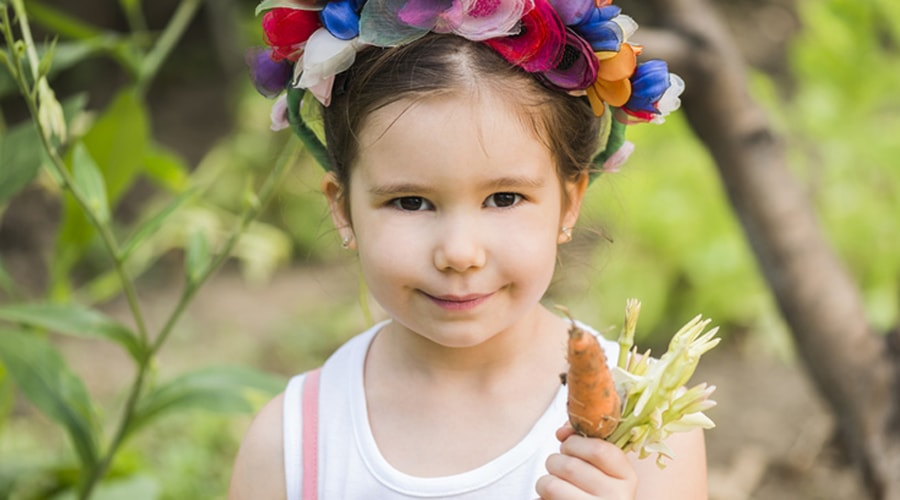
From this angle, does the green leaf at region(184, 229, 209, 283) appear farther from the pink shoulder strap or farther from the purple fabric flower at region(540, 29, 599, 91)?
the purple fabric flower at region(540, 29, 599, 91)

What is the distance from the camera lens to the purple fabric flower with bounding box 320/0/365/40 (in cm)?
107

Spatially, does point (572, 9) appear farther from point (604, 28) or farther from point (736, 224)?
point (736, 224)

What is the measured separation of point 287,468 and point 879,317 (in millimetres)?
1926

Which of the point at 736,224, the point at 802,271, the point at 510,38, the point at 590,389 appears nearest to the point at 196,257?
the point at 510,38

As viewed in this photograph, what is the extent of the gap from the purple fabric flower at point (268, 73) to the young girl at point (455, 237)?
0.01 m

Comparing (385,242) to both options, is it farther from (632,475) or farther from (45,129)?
(45,129)

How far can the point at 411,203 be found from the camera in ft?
3.56

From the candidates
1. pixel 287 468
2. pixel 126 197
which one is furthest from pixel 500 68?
pixel 126 197

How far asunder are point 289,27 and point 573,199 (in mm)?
367

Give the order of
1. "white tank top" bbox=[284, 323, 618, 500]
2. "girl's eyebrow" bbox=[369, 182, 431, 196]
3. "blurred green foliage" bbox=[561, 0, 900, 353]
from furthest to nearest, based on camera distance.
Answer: "blurred green foliage" bbox=[561, 0, 900, 353] < "white tank top" bbox=[284, 323, 618, 500] < "girl's eyebrow" bbox=[369, 182, 431, 196]

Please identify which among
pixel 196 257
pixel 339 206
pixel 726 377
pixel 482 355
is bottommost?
pixel 726 377

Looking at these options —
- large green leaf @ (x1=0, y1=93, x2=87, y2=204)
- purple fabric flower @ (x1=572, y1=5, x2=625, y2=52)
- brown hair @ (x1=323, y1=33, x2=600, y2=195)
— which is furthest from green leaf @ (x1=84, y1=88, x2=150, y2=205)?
purple fabric flower @ (x1=572, y1=5, x2=625, y2=52)

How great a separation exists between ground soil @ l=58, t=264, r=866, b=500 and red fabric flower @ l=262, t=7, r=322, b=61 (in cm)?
154

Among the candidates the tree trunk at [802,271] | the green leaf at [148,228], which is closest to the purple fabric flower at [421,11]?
the green leaf at [148,228]
